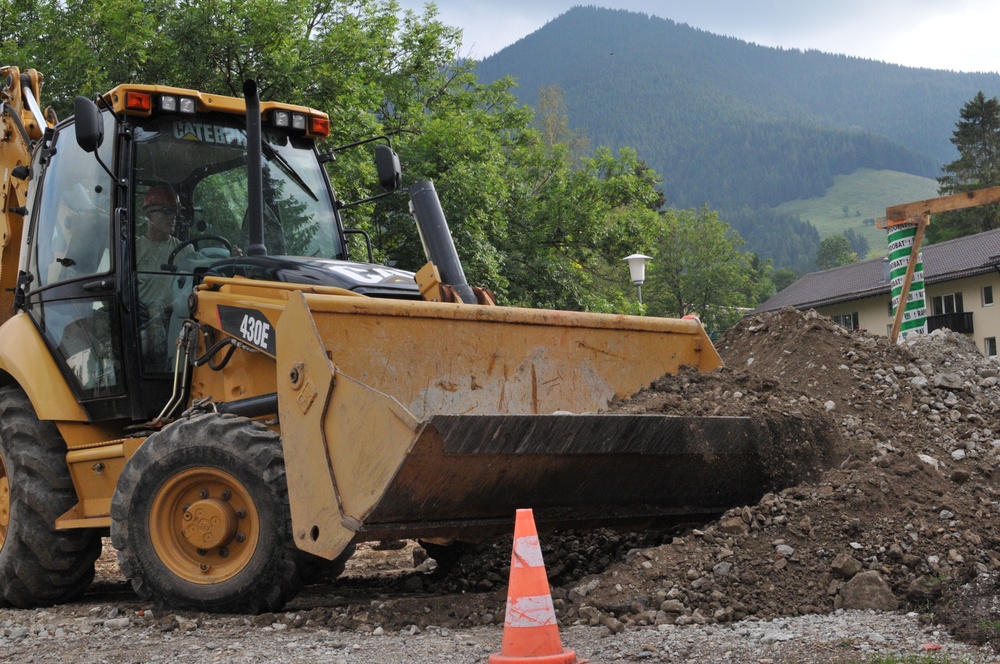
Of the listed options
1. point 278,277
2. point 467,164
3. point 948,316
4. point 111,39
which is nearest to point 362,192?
point 467,164

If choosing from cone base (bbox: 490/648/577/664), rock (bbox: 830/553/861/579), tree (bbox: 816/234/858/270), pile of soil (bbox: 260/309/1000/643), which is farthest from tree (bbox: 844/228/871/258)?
cone base (bbox: 490/648/577/664)

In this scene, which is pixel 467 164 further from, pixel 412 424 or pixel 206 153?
pixel 412 424

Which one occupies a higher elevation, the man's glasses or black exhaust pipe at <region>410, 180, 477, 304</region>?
the man's glasses

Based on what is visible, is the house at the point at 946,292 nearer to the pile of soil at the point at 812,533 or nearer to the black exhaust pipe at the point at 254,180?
the pile of soil at the point at 812,533

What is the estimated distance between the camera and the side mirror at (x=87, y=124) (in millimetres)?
5457

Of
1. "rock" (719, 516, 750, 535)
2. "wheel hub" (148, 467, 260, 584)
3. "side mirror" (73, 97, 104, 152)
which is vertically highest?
"side mirror" (73, 97, 104, 152)

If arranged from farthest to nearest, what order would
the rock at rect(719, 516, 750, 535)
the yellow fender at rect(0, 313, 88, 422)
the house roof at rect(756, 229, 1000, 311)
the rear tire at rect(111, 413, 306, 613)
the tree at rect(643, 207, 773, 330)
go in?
1. the tree at rect(643, 207, 773, 330)
2. the house roof at rect(756, 229, 1000, 311)
3. the yellow fender at rect(0, 313, 88, 422)
4. the rock at rect(719, 516, 750, 535)
5. the rear tire at rect(111, 413, 306, 613)

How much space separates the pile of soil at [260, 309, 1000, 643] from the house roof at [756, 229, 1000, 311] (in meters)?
44.4

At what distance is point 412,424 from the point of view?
432 centimetres

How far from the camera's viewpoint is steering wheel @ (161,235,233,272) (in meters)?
6.09

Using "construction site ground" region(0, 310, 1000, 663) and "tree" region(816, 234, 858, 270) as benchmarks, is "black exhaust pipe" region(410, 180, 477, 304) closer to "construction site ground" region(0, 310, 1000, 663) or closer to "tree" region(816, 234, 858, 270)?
"construction site ground" region(0, 310, 1000, 663)

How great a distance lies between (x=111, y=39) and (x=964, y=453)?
1437 centimetres

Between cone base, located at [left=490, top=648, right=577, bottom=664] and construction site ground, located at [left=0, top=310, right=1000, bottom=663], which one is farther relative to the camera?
construction site ground, located at [left=0, top=310, right=1000, bottom=663]

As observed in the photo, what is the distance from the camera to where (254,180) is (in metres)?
6.15
